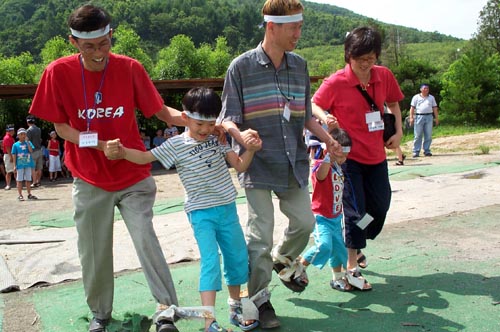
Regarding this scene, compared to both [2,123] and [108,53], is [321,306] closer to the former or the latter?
[108,53]

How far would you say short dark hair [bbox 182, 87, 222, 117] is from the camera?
3436mm

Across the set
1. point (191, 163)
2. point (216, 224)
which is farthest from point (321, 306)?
point (191, 163)

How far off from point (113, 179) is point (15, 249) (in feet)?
11.5

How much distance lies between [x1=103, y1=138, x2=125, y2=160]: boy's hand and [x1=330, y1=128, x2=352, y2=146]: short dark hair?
1.64 meters

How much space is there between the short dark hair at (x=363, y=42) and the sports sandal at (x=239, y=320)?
6.67 feet

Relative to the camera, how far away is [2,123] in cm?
1944

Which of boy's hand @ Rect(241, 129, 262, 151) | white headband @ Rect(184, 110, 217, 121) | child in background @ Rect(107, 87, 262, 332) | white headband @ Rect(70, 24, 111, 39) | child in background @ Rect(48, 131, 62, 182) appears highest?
white headband @ Rect(70, 24, 111, 39)

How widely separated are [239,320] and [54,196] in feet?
32.5

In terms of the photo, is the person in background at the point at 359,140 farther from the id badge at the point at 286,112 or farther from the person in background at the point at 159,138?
the person in background at the point at 159,138

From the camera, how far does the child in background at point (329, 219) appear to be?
13.8 feet

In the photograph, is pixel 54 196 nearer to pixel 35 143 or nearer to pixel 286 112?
pixel 35 143

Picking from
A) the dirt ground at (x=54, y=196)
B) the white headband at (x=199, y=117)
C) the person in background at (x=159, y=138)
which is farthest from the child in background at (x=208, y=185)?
the person in background at (x=159, y=138)

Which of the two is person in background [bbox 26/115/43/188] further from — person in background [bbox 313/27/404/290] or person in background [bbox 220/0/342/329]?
person in background [bbox 220/0/342/329]

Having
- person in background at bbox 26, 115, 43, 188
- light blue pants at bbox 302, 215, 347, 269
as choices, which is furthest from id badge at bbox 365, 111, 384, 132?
person in background at bbox 26, 115, 43, 188
